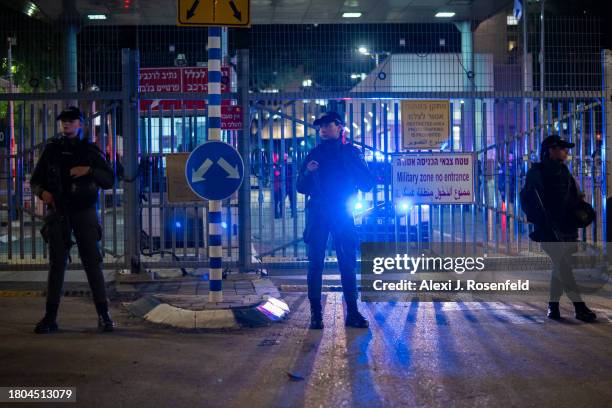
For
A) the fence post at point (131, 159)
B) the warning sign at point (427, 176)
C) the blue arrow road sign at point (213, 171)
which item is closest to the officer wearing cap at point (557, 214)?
the warning sign at point (427, 176)

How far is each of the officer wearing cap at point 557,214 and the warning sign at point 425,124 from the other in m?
2.60

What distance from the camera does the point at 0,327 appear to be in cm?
640

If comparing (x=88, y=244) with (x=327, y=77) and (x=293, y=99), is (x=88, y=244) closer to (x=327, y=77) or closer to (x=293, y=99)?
(x=293, y=99)

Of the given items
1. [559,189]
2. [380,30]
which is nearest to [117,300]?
[559,189]

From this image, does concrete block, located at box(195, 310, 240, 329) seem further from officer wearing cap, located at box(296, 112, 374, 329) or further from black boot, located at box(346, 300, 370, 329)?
Result: black boot, located at box(346, 300, 370, 329)

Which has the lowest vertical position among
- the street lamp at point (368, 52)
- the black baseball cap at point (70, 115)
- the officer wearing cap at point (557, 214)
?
the officer wearing cap at point (557, 214)

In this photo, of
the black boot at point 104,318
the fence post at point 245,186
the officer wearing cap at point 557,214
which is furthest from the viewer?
the fence post at point 245,186

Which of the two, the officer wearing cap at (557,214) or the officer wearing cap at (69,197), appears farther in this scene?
the officer wearing cap at (557,214)

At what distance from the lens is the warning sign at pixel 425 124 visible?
931cm

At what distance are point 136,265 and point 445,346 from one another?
15.0 feet

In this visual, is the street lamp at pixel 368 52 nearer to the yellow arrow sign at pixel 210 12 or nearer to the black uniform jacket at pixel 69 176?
the yellow arrow sign at pixel 210 12

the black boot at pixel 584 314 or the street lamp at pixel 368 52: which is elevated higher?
the street lamp at pixel 368 52

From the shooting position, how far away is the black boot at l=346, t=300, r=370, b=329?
252 inches

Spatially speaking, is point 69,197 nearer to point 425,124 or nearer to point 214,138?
point 214,138
